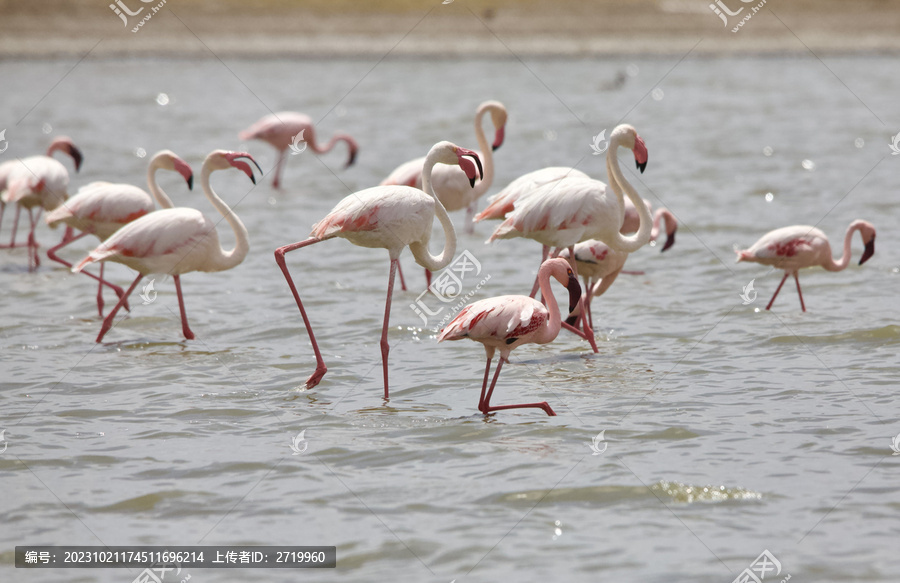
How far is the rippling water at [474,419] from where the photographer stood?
5055mm

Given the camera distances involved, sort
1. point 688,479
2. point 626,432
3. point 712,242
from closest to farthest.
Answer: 1. point 688,479
2. point 626,432
3. point 712,242

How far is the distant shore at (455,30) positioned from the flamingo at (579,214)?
24433 millimetres

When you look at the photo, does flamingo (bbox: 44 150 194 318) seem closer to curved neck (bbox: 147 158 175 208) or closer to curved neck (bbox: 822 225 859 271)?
curved neck (bbox: 147 158 175 208)

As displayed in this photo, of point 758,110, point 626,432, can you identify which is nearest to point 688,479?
point 626,432

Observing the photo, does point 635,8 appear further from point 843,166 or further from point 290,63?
point 843,166

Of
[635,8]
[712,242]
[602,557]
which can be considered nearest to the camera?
[602,557]

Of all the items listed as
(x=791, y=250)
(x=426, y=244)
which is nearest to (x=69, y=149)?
(x=426, y=244)

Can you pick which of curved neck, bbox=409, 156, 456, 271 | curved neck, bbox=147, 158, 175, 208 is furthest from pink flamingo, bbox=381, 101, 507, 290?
curved neck, bbox=409, 156, 456, 271

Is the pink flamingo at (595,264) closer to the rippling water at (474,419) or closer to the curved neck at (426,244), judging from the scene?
the rippling water at (474,419)

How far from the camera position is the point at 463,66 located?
33531 millimetres

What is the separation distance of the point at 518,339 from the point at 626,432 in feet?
2.78

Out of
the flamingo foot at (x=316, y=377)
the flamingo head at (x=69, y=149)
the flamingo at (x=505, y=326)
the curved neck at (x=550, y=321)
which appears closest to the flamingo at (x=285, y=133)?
the flamingo head at (x=69, y=149)

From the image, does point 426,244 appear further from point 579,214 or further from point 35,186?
point 35,186

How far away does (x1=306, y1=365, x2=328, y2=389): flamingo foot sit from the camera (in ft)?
24.2
